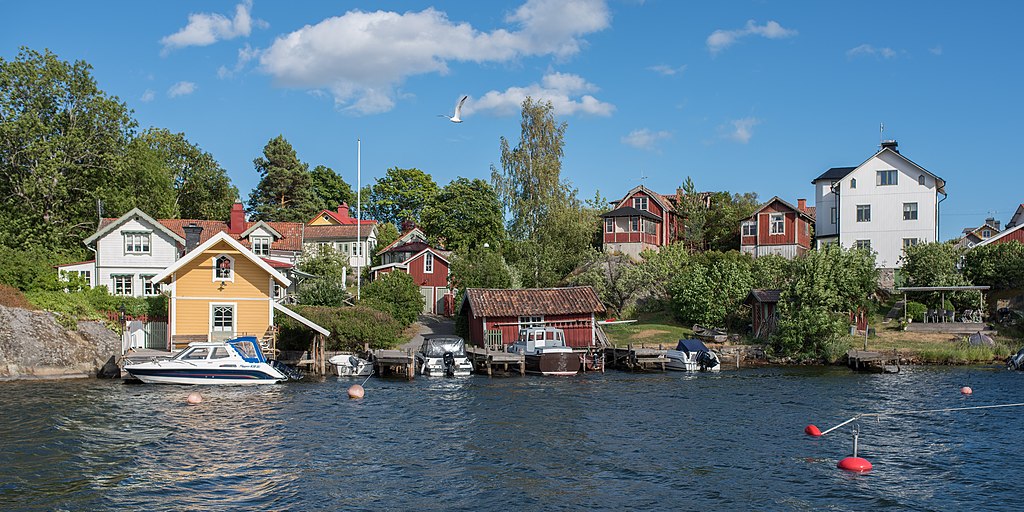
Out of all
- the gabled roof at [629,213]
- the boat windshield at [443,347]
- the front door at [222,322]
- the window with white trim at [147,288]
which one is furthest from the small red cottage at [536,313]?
the gabled roof at [629,213]

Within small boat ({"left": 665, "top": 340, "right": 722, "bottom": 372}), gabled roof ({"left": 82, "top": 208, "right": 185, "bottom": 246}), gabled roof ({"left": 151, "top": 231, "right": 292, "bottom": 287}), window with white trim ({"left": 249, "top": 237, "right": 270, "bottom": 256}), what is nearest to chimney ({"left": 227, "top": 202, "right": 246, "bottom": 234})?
window with white trim ({"left": 249, "top": 237, "right": 270, "bottom": 256})

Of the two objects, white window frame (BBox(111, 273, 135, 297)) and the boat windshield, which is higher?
white window frame (BBox(111, 273, 135, 297))

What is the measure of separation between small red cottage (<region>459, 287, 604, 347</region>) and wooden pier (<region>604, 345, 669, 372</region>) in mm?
3002

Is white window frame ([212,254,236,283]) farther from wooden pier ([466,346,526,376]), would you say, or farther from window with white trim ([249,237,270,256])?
window with white trim ([249,237,270,256])

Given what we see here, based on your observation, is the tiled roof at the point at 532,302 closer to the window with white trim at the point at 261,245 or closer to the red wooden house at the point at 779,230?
the window with white trim at the point at 261,245

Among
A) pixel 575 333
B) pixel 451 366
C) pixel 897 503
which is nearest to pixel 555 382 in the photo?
pixel 451 366

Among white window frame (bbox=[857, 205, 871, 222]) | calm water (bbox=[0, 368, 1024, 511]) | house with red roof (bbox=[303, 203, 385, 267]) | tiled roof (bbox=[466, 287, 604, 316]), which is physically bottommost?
calm water (bbox=[0, 368, 1024, 511])

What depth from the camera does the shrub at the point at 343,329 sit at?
47.2 m

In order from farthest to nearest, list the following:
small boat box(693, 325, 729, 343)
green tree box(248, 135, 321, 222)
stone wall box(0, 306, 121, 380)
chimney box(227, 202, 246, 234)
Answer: green tree box(248, 135, 321, 222) → chimney box(227, 202, 246, 234) → small boat box(693, 325, 729, 343) → stone wall box(0, 306, 121, 380)

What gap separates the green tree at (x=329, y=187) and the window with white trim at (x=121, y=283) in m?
47.8

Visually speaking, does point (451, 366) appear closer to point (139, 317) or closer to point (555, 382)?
point (555, 382)

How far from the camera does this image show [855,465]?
2366 cm

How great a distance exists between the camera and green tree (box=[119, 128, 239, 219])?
75.3 meters

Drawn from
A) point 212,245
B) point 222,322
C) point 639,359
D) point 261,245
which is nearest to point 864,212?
point 639,359
